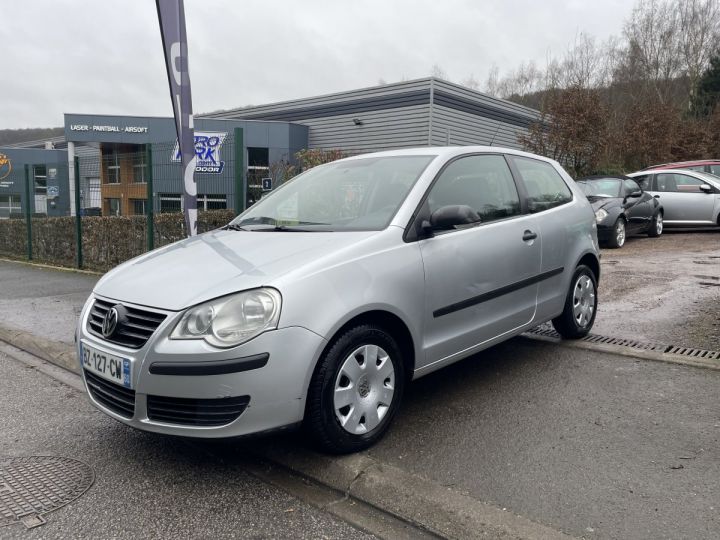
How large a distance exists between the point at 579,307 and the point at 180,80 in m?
4.48

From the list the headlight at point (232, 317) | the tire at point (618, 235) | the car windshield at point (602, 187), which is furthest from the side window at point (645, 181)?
the headlight at point (232, 317)

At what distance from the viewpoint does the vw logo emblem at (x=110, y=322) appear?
2.97 metres

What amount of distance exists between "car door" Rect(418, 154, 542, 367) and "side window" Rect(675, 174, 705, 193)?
10836 mm

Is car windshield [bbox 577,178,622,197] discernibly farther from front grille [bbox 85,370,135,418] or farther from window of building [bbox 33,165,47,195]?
window of building [bbox 33,165,47,195]

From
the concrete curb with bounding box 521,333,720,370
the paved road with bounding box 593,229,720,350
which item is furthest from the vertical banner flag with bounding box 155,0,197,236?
the paved road with bounding box 593,229,720,350

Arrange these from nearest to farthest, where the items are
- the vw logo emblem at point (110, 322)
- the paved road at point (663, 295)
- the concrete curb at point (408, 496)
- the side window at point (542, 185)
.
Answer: the concrete curb at point (408, 496) < the vw logo emblem at point (110, 322) < the side window at point (542, 185) < the paved road at point (663, 295)

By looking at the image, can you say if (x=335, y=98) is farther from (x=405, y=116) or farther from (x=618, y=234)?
(x=618, y=234)

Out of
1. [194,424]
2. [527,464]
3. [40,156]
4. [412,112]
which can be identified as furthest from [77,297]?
[40,156]

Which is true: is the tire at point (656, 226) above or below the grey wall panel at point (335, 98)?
below

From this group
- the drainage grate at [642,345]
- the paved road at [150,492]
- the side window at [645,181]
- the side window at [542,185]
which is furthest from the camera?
the side window at [645,181]

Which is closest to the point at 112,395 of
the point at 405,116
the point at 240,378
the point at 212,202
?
the point at 240,378

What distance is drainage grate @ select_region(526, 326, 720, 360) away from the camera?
4.70 m

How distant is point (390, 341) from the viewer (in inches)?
127

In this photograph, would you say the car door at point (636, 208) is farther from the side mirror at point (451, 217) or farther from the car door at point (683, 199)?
the side mirror at point (451, 217)
